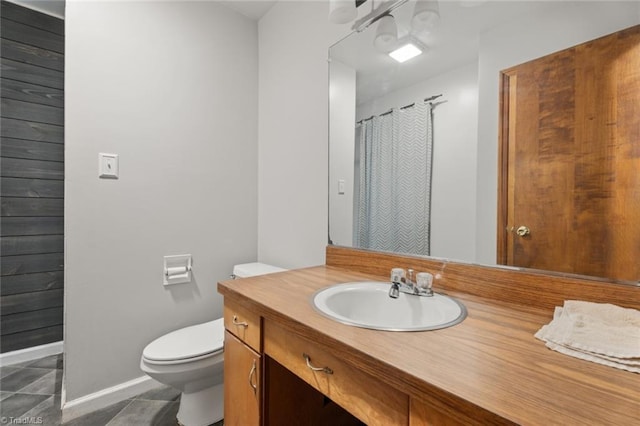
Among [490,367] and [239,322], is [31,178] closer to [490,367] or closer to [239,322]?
[239,322]

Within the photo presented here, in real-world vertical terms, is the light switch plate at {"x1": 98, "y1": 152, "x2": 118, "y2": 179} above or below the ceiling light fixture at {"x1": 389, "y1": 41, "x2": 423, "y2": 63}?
below

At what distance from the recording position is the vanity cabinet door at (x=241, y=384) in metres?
0.97

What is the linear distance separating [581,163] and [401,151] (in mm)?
596

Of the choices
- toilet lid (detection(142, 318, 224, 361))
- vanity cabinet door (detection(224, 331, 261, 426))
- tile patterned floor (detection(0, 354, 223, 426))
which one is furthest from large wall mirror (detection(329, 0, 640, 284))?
tile patterned floor (detection(0, 354, 223, 426))

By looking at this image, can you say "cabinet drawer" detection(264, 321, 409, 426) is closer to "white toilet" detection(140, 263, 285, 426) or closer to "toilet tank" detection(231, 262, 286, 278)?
"white toilet" detection(140, 263, 285, 426)

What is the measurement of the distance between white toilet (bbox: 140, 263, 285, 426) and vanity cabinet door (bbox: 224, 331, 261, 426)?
28 centimetres

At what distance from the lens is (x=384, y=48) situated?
1305 mm

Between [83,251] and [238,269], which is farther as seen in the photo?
[238,269]

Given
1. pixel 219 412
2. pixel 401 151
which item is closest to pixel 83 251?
pixel 219 412

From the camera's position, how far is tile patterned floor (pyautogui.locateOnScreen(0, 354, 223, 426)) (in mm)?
1435

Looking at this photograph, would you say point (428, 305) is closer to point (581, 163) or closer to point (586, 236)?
point (586, 236)

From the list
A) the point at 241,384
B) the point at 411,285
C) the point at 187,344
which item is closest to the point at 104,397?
the point at 187,344

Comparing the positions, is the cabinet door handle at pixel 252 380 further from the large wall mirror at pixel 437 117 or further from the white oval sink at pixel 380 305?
the large wall mirror at pixel 437 117

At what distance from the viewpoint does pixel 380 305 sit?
1041mm
